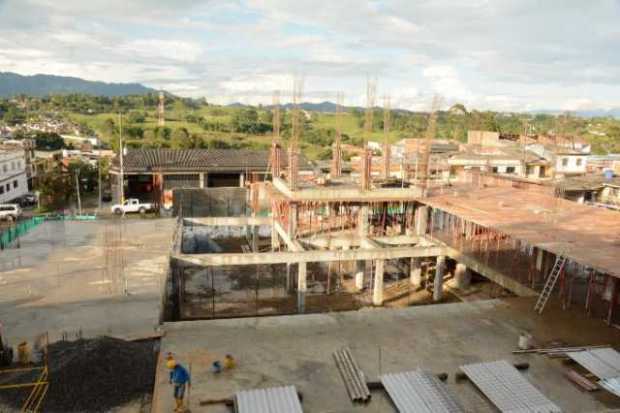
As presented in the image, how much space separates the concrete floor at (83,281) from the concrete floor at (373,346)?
2.72 meters

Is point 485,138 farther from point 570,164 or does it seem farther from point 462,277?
point 462,277

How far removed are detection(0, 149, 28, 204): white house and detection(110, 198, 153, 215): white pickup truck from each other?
33.6ft

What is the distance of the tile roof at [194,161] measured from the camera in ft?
135

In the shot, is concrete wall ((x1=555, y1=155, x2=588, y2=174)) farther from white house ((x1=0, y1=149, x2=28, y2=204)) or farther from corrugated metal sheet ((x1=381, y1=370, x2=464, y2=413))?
white house ((x1=0, y1=149, x2=28, y2=204))

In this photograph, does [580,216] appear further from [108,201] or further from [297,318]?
[108,201]

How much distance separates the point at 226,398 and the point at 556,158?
44.0 m

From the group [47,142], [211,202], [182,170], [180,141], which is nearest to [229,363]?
[211,202]

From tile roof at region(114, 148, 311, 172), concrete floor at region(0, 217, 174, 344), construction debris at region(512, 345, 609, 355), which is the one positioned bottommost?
concrete floor at region(0, 217, 174, 344)

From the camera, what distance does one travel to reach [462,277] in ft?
81.5

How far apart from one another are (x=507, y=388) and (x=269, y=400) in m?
5.14

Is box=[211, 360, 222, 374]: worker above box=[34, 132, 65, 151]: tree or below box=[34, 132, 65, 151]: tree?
below

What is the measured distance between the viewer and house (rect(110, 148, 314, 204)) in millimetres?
40781

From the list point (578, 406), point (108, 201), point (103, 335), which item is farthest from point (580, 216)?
point (108, 201)

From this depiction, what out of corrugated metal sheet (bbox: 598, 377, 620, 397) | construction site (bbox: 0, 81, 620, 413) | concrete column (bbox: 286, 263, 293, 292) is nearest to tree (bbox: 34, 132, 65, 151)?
construction site (bbox: 0, 81, 620, 413)
